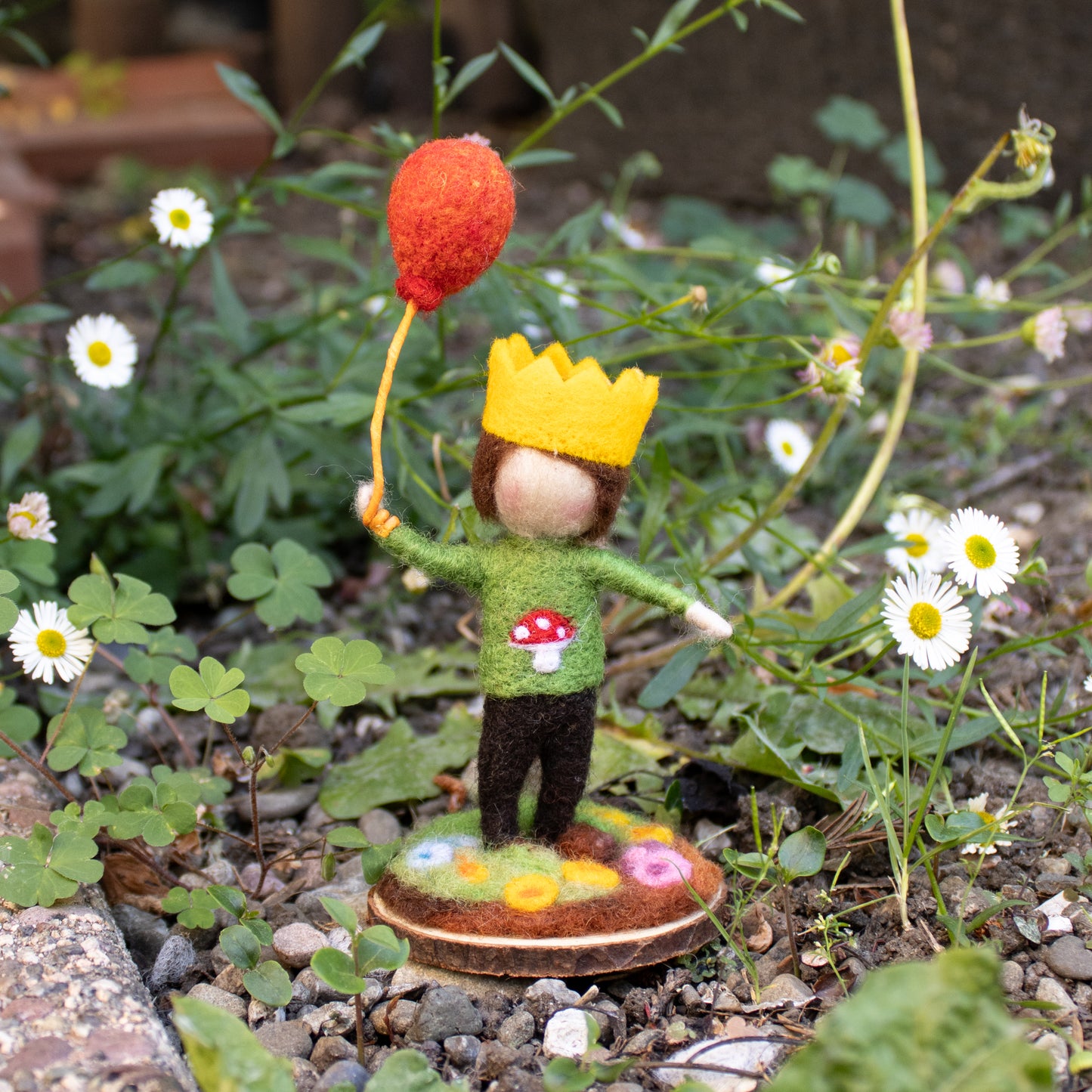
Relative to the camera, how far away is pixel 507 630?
4.43 ft

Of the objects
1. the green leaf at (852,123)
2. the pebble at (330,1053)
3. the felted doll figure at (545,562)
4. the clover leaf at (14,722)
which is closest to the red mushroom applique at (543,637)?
the felted doll figure at (545,562)

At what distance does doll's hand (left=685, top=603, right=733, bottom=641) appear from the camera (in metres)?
1.32

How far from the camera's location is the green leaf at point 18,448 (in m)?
1.99

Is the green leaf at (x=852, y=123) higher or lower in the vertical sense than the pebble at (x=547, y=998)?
higher

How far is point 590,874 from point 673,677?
31 cm

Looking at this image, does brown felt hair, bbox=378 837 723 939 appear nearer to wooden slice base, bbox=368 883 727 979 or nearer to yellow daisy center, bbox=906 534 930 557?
wooden slice base, bbox=368 883 727 979

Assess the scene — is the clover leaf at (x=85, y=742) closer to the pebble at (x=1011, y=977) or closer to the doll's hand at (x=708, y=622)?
the doll's hand at (x=708, y=622)

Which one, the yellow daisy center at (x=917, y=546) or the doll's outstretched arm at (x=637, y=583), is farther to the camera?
the yellow daisy center at (x=917, y=546)

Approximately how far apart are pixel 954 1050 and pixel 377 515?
78 cm

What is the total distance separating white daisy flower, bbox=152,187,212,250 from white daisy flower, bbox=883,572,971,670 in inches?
46.1

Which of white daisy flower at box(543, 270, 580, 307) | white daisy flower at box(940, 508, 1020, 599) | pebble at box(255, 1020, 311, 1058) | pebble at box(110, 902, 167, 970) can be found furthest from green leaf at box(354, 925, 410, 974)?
white daisy flower at box(543, 270, 580, 307)

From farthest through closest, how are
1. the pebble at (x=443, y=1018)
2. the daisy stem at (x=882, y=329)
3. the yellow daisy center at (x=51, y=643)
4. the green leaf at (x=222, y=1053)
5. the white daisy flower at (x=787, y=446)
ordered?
the white daisy flower at (x=787, y=446), the daisy stem at (x=882, y=329), the yellow daisy center at (x=51, y=643), the pebble at (x=443, y=1018), the green leaf at (x=222, y=1053)

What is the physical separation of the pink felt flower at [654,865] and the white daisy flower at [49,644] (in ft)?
2.29

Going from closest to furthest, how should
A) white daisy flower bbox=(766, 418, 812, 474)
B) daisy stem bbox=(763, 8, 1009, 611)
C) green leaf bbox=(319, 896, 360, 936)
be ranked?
green leaf bbox=(319, 896, 360, 936), daisy stem bbox=(763, 8, 1009, 611), white daisy flower bbox=(766, 418, 812, 474)
